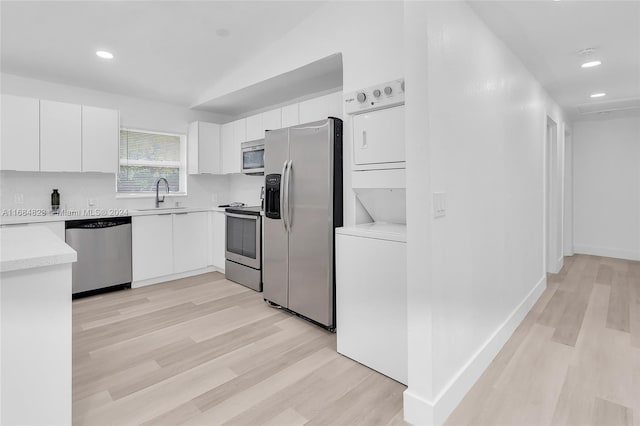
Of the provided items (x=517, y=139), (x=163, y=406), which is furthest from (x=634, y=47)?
(x=163, y=406)

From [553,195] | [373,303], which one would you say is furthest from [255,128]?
[553,195]

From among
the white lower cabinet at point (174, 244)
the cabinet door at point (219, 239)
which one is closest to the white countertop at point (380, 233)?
the cabinet door at point (219, 239)

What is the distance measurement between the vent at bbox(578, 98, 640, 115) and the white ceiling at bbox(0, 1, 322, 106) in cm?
422

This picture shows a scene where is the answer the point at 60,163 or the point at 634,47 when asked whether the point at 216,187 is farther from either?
the point at 634,47

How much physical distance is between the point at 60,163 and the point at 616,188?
795 cm

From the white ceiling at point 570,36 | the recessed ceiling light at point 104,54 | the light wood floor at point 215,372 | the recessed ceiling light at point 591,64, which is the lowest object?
the light wood floor at point 215,372

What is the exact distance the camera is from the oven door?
390 cm

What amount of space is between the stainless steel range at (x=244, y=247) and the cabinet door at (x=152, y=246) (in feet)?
2.41

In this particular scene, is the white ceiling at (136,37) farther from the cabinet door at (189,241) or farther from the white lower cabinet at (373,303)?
the white lower cabinet at (373,303)

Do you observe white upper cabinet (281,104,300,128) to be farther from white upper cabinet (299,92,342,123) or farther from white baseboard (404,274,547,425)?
white baseboard (404,274,547,425)

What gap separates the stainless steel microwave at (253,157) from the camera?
415 cm

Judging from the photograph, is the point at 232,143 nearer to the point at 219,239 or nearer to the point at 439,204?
the point at 219,239

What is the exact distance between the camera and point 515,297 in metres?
2.90

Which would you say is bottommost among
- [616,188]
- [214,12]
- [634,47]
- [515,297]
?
[515,297]
